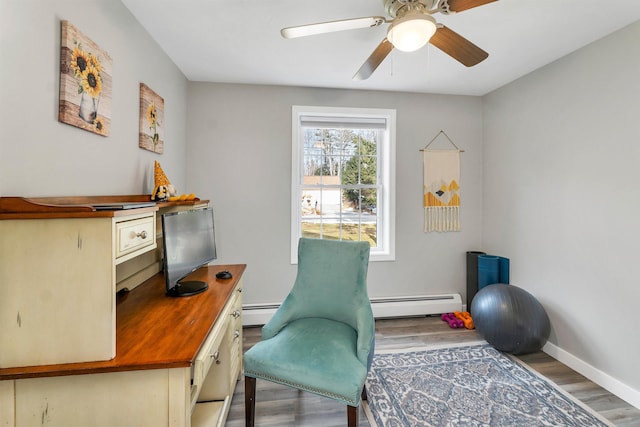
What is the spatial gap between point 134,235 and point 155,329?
40cm

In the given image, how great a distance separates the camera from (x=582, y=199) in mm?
2137

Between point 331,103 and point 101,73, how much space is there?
2.02 meters

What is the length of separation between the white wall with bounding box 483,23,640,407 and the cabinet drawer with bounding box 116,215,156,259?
9.34 ft

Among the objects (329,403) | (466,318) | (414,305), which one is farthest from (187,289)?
(466,318)

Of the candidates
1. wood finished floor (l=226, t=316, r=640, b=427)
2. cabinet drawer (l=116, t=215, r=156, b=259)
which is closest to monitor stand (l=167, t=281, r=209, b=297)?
cabinet drawer (l=116, t=215, r=156, b=259)

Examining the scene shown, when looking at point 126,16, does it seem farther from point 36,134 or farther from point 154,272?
point 154,272

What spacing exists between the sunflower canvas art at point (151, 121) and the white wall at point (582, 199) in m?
3.16

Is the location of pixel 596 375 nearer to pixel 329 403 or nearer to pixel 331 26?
pixel 329 403

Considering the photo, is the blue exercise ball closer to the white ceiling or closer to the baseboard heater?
the baseboard heater

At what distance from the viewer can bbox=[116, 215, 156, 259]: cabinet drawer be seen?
0.98m

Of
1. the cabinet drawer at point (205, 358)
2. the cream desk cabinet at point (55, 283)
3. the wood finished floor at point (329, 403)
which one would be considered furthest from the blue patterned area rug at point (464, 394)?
the cream desk cabinet at point (55, 283)

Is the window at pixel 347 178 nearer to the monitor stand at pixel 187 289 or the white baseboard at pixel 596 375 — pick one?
the monitor stand at pixel 187 289

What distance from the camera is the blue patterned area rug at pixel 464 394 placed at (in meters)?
1.66

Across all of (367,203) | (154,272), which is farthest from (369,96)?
(154,272)
